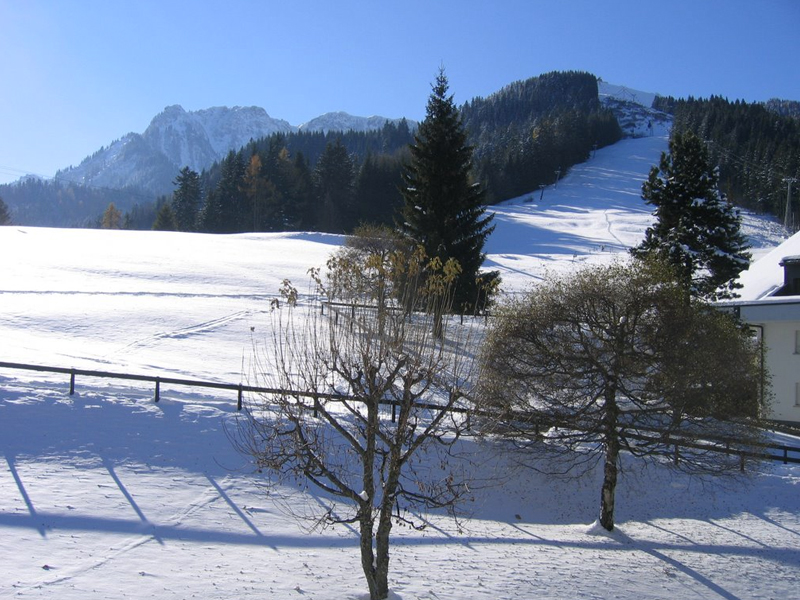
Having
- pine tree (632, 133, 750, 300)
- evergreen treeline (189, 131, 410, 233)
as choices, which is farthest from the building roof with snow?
evergreen treeline (189, 131, 410, 233)

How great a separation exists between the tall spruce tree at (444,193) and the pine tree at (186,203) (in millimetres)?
68413

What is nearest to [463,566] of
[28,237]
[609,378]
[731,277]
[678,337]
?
[609,378]

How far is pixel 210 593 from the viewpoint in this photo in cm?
1012

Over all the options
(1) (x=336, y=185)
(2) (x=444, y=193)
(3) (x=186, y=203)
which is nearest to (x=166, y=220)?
(3) (x=186, y=203)

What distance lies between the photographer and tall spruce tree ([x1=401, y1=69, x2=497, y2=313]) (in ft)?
101

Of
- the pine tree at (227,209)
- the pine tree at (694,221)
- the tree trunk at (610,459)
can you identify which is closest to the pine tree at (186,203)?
the pine tree at (227,209)

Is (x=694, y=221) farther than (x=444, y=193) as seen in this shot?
No

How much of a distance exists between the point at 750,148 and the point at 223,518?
131 metres

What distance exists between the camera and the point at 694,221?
1161 inches

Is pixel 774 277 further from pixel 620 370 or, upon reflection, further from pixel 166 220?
pixel 166 220

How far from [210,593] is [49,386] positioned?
1262 cm

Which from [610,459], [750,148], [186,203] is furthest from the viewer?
[750,148]

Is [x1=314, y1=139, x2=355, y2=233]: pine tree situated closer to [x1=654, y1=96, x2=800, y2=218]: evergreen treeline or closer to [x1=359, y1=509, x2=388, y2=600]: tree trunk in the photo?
[x1=654, y1=96, x2=800, y2=218]: evergreen treeline

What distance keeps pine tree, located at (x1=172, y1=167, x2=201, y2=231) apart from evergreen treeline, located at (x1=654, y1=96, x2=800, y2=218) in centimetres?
7086
